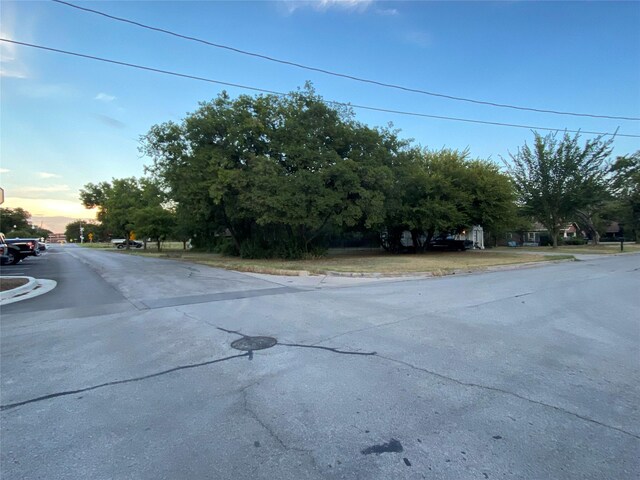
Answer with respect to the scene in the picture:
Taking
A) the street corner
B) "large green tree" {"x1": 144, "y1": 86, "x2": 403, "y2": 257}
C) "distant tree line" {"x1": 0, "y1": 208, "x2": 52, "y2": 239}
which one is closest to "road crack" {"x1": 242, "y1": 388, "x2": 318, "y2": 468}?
the street corner

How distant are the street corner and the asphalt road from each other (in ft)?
10.4

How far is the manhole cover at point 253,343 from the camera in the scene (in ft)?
17.5

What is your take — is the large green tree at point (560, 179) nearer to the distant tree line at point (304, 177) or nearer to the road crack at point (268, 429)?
the distant tree line at point (304, 177)

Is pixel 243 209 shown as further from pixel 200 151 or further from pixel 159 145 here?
pixel 159 145

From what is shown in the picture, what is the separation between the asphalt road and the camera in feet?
8.84

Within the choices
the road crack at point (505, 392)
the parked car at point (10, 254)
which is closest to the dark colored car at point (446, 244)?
the parked car at point (10, 254)

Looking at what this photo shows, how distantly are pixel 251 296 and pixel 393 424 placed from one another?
282 inches

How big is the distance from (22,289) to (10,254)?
1410cm

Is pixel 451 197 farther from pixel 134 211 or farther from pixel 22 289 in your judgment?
pixel 134 211

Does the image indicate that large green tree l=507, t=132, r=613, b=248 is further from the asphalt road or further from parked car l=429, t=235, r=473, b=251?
the asphalt road

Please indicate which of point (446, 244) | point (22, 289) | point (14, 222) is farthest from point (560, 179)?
point (14, 222)

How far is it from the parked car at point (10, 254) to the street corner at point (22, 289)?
29.1ft

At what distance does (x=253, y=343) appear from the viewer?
5.52 metres

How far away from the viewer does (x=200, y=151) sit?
21.2 meters
